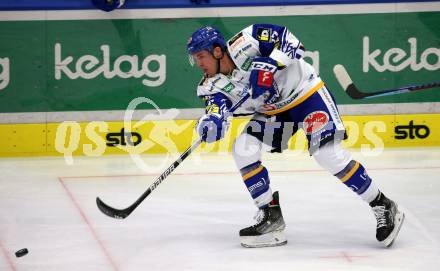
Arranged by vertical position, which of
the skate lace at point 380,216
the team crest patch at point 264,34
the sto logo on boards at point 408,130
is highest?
the team crest patch at point 264,34

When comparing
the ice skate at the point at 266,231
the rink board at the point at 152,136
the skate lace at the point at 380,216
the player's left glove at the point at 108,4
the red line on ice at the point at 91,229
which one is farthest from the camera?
the rink board at the point at 152,136

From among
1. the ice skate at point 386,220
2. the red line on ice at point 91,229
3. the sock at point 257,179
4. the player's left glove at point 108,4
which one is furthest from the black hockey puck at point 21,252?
the player's left glove at point 108,4

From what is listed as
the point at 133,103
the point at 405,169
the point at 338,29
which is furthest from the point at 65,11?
the point at 405,169

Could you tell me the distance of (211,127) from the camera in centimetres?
489

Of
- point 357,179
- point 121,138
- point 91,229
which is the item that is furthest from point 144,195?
point 121,138

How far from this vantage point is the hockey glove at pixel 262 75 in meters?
4.79

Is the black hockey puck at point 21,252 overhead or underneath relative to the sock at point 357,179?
underneath

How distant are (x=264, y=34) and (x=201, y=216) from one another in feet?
4.78

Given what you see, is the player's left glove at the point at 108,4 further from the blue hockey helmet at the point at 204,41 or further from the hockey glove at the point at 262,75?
the hockey glove at the point at 262,75

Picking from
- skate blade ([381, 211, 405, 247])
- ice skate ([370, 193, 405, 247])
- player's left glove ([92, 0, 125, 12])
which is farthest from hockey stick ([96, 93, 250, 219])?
player's left glove ([92, 0, 125, 12])

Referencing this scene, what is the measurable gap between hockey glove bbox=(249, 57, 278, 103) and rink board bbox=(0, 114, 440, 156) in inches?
129

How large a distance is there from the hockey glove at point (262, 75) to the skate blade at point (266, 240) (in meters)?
0.79

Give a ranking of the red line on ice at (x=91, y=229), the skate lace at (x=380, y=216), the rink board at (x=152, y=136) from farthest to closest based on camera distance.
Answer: the rink board at (x=152, y=136) < the skate lace at (x=380, y=216) < the red line on ice at (x=91, y=229)

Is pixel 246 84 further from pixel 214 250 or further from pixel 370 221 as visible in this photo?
pixel 370 221
